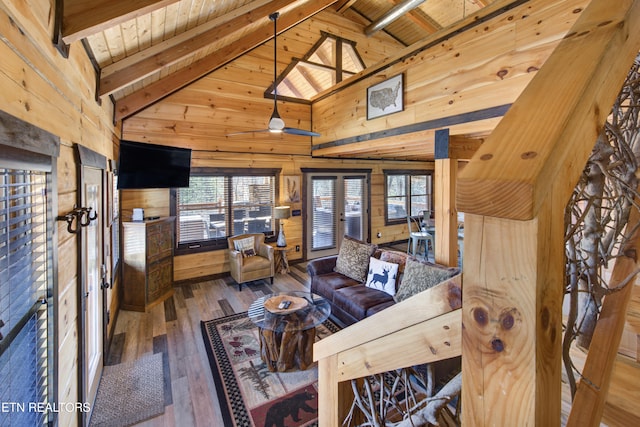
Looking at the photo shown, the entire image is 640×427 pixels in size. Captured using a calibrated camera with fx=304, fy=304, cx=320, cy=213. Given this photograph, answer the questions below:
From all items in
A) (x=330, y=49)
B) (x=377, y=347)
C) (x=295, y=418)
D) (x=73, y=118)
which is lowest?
(x=295, y=418)

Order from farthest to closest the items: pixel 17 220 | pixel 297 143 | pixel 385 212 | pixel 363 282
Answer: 1. pixel 385 212
2. pixel 297 143
3. pixel 363 282
4. pixel 17 220

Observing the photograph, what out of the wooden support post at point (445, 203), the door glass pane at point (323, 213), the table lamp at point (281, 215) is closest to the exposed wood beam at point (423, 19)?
the door glass pane at point (323, 213)

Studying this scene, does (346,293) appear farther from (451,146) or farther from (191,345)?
(451,146)

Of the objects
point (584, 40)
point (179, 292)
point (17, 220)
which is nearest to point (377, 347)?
point (584, 40)

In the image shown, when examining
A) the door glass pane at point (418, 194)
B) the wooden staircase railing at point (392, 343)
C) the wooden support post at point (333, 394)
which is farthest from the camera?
the door glass pane at point (418, 194)

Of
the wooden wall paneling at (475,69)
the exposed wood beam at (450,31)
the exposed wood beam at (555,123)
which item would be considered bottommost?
the exposed wood beam at (555,123)

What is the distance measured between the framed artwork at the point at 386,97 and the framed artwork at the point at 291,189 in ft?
7.61

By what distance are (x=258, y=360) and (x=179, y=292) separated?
2.51 meters

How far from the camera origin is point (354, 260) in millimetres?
4285

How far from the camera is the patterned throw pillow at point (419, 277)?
3.06 meters

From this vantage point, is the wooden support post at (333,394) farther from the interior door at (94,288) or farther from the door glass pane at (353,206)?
the door glass pane at (353,206)

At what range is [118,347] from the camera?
3301 mm

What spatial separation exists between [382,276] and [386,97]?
2365 mm

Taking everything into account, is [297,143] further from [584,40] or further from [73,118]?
[584,40]
